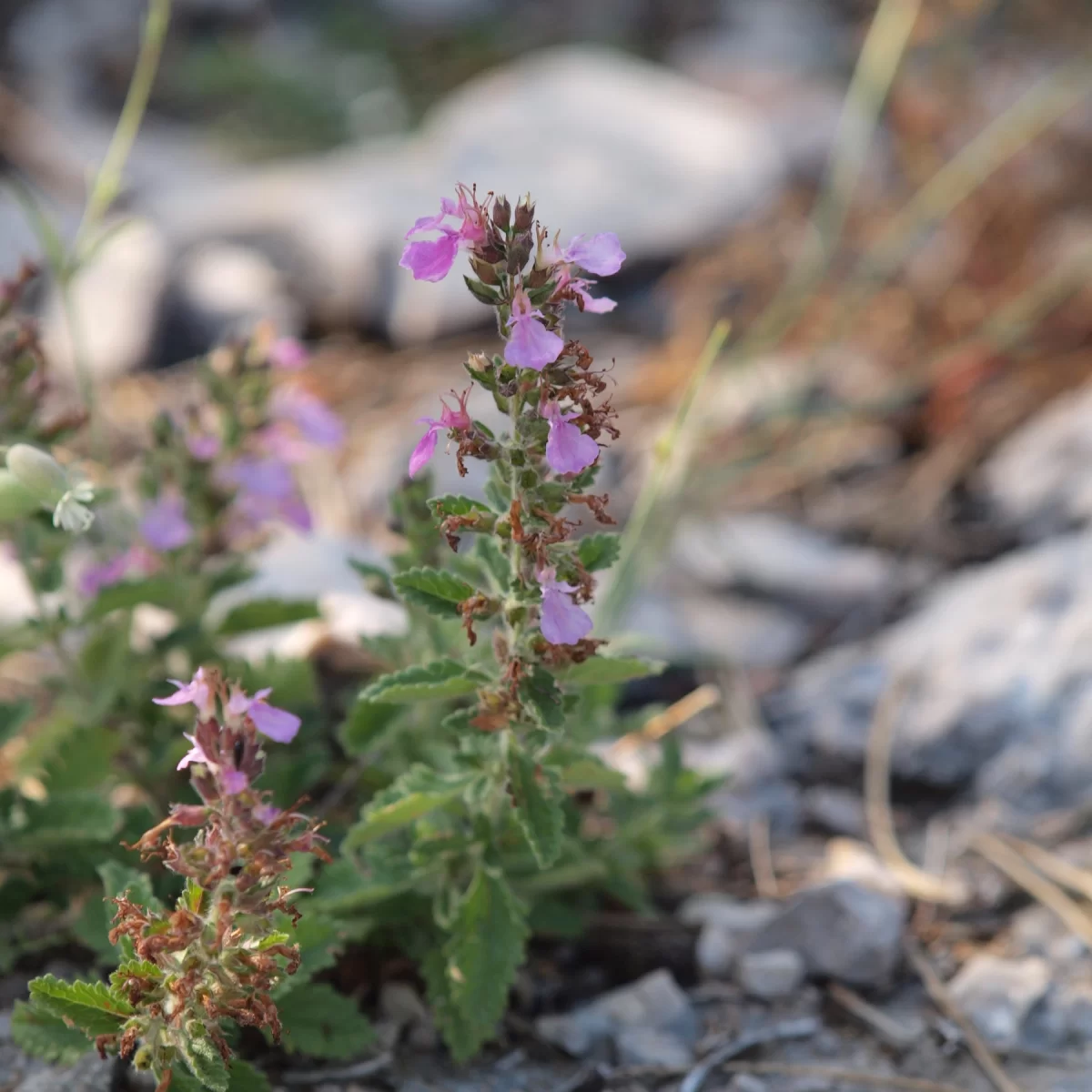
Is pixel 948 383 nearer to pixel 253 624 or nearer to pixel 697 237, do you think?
pixel 697 237

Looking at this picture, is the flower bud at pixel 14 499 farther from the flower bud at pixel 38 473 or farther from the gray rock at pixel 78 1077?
the gray rock at pixel 78 1077

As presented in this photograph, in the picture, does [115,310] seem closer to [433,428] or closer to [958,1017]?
[433,428]

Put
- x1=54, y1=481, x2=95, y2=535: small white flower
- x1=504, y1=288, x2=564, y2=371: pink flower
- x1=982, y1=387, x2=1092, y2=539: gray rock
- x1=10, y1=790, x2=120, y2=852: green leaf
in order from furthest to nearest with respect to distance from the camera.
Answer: x1=982, y1=387, x2=1092, y2=539: gray rock < x1=10, y1=790, x2=120, y2=852: green leaf < x1=54, y1=481, x2=95, y2=535: small white flower < x1=504, y1=288, x2=564, y2=371: pink flower

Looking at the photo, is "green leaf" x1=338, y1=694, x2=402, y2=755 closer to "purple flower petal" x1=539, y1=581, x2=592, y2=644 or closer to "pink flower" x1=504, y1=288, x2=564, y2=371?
"purple flower petal" x1=539, y1=581, x2=592, y2=644

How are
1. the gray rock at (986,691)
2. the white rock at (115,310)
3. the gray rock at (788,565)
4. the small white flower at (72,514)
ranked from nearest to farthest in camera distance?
the small white flower at (72,514) < the gray rock at (986,691) < the gray rock at (788,565) < the white rock at (115,310)

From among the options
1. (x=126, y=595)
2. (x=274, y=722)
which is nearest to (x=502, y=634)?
(x=274, y=722)

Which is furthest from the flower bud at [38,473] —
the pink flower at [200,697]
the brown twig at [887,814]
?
the brown twig at [887,814]

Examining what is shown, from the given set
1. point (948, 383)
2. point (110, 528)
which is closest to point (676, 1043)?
point (110, 528)

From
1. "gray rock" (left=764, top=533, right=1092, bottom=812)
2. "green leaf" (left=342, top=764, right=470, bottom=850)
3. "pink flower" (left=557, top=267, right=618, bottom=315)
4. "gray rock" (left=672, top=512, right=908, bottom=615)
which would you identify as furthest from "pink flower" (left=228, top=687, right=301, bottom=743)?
"gray rock" (left=672, top=512, right=908, bottom=615)
